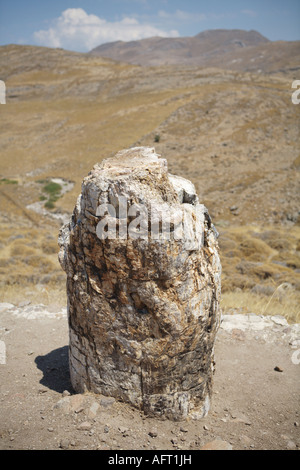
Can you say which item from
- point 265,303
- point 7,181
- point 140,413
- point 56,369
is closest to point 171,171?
point 7,181

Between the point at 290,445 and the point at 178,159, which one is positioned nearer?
the point at 290,445

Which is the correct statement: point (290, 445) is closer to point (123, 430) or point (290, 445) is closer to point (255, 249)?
point (123, 430)

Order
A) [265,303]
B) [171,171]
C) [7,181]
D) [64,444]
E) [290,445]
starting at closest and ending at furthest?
[64,444] → [290,445] → [265,303] → [171,171] → [7,181]

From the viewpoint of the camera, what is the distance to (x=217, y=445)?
401cm

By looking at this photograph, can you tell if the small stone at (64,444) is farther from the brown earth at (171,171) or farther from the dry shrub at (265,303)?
the dry shrub at (265,303)

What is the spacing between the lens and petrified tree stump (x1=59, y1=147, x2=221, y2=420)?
3785 millimetres

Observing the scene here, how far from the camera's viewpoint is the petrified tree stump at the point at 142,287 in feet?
12.4

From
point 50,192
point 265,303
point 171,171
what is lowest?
point 265,303

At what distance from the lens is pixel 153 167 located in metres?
3.88

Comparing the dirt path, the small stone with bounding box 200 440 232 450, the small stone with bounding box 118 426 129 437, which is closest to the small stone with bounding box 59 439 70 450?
the dirt path

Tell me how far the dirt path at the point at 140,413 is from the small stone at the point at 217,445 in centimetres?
5

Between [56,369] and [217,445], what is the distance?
279 centimetres

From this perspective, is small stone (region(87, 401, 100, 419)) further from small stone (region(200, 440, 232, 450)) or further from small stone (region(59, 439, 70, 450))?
small stone (region(200, 440, 232, 450))

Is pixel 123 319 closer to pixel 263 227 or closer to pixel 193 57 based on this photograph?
pixel 263 227
